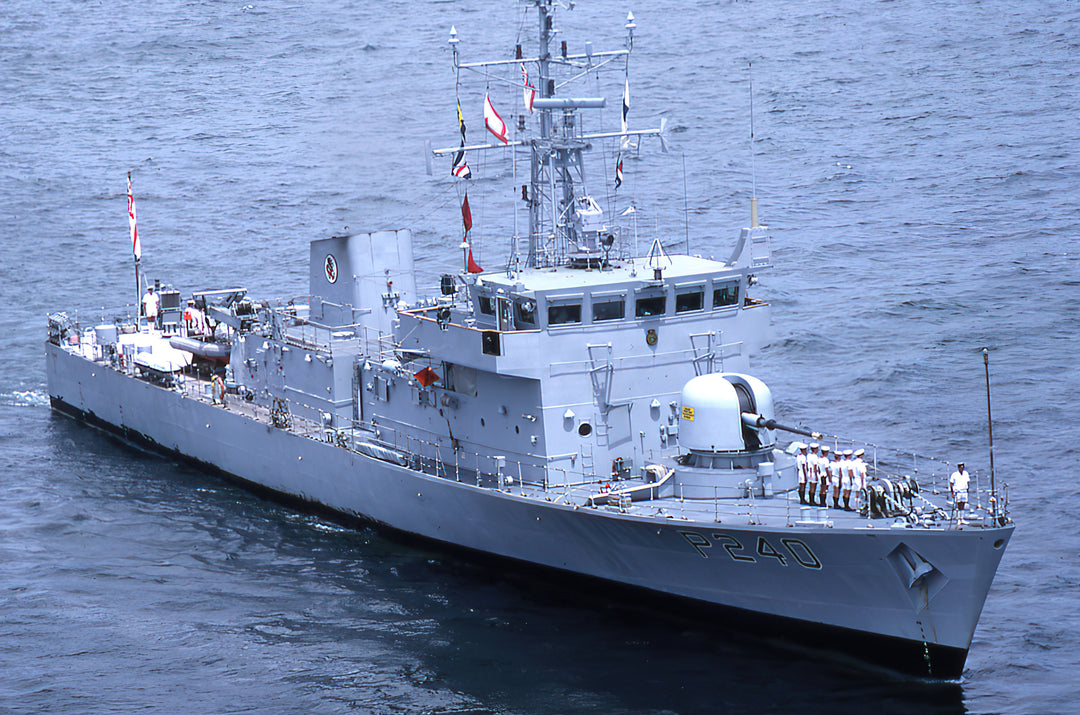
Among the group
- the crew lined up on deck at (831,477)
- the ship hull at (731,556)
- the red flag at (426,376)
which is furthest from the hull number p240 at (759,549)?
the red flag at (426,376)

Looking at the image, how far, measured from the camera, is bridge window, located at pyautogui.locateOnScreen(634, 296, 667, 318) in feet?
86.0

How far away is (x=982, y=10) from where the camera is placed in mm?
69438

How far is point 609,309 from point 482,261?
18709 millimetres

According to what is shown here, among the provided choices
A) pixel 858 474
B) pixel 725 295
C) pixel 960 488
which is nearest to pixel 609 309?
pixel 725 295

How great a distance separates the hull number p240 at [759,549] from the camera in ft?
75.4

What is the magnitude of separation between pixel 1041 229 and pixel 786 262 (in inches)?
341

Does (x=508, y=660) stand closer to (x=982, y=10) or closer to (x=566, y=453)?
(x=566, y=453)

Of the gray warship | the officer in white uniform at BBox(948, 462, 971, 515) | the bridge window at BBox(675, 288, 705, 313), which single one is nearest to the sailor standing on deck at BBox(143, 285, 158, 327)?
the gray warship

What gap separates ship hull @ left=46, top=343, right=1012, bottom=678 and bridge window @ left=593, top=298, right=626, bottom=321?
3679 mm

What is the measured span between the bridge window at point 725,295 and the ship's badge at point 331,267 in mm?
10701

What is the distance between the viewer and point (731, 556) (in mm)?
23953

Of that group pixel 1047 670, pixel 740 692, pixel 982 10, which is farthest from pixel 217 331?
pixel 982 10

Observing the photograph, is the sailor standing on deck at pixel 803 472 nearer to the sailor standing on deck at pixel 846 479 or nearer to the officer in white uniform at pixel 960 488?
the sailor standing on deck at pixel 846 479

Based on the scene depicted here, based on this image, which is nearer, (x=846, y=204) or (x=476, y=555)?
(x=476, y=555)
